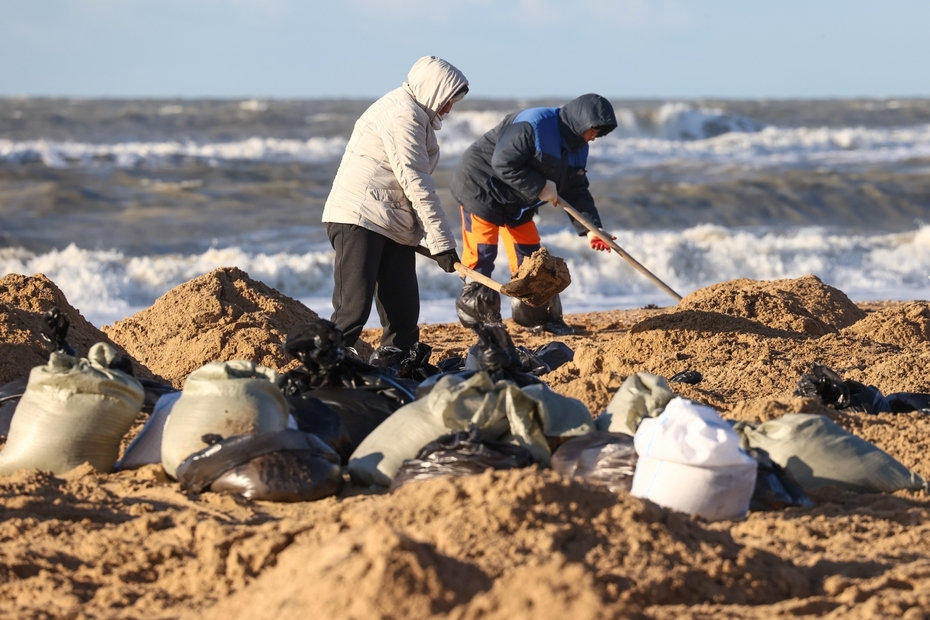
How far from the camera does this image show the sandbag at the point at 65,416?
3.92 m

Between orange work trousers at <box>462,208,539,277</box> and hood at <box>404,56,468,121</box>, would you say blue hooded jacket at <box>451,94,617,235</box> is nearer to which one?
orange work trousers at <box>462,208,539,277</box>

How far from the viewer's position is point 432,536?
276cm

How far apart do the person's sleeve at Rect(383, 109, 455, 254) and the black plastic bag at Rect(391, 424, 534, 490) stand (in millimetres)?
2122

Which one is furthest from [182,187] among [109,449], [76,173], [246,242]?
[109,449]

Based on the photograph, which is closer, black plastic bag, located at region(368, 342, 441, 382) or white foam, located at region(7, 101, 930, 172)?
black plastic bag, located at region(368, 342, 441, 382)

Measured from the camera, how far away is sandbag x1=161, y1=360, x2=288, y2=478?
3.81 meters

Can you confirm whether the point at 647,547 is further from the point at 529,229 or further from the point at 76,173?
the point at 76,173

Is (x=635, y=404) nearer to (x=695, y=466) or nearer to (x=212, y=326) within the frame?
(x=695, y=466)

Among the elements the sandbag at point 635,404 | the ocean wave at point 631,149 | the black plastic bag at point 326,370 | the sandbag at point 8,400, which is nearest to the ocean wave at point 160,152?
the ocean wave at point 631,149

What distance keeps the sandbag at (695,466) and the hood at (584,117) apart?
397cm

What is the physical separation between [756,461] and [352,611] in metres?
1.74

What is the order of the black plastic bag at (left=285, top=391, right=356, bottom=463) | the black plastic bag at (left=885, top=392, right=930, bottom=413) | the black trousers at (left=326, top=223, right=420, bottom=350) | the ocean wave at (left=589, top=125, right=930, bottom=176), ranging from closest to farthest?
the black plastic bag at (left=285, top=391, right=356, bottom=463) → the black plastic bag at (left=885, top=392, right=930, bottom=413) → the black trousers at (left=326, top=223, right=420, bottom=350) → the ocean wave at (left=589, top=125, right=930, bottom=176)

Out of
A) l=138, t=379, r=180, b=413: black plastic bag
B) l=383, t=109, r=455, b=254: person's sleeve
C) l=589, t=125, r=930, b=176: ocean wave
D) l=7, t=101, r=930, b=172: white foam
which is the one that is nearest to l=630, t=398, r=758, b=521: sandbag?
l=138, t=379, r=180, b=413: black plastic bag

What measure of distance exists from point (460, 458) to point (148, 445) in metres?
1.30
